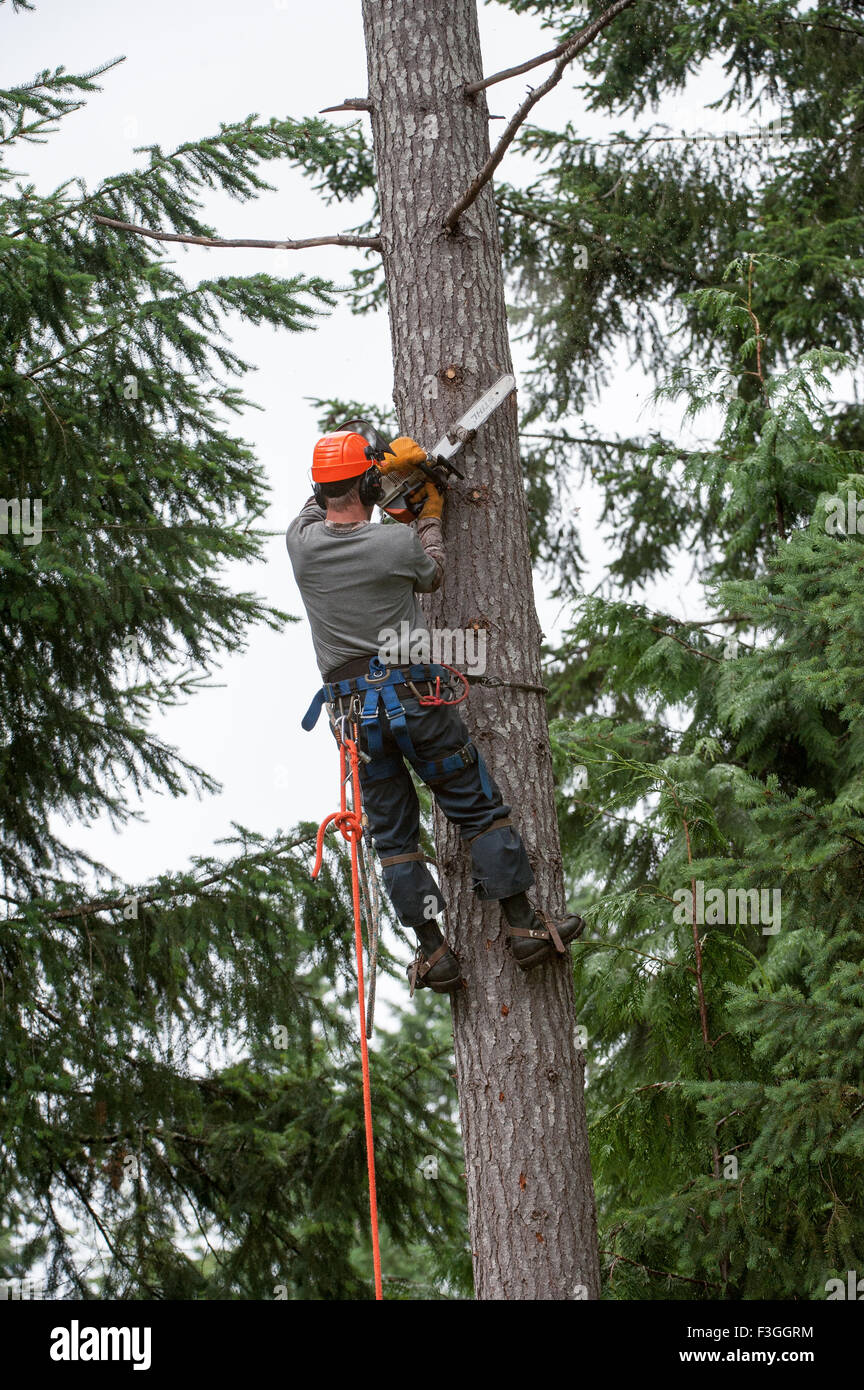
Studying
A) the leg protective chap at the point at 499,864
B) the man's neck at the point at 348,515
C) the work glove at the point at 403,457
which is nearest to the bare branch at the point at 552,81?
the work glove at the point at 403,457

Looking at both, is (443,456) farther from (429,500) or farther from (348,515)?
(348,515)

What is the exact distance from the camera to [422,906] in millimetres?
4438

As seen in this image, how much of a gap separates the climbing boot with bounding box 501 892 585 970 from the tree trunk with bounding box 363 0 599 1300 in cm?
7

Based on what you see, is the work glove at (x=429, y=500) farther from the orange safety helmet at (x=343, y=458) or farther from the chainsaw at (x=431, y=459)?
the orange safety helmet at (x=343, y=458)

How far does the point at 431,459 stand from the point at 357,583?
1.55 feet

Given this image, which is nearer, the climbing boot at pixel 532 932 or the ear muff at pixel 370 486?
the climbing boot at pixel 532 932

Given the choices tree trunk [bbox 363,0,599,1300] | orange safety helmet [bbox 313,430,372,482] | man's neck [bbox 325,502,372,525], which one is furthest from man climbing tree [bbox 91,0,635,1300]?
A: orange safety helmet [bbox 313,430,372,482]

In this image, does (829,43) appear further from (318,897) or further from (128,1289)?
(128,1289)

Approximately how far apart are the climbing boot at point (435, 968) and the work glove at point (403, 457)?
1478 millimetres

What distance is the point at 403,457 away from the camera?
4.45 m

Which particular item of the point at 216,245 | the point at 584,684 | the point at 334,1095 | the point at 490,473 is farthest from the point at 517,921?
the point at 584,684

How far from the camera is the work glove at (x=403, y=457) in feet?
14.6

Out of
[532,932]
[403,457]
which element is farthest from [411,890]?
[403,457]

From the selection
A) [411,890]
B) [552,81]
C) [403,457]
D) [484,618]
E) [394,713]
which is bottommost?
[411,890]
